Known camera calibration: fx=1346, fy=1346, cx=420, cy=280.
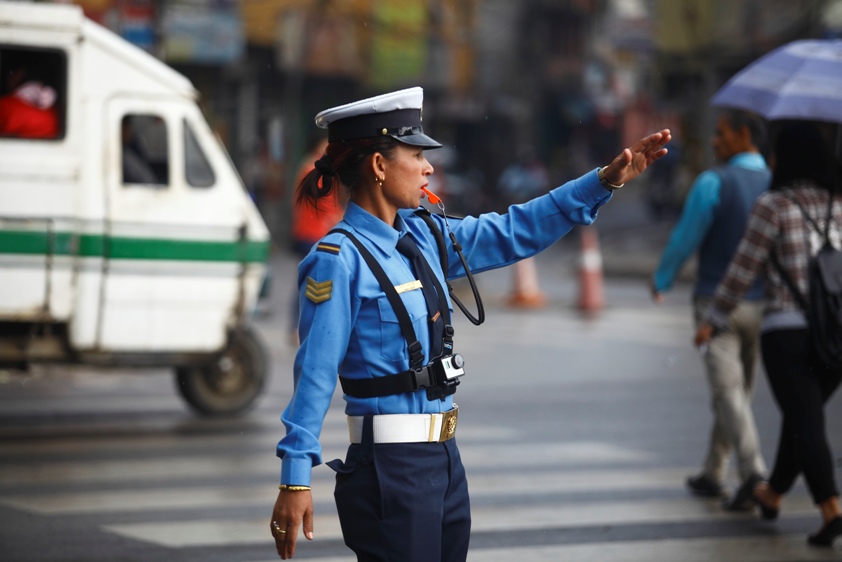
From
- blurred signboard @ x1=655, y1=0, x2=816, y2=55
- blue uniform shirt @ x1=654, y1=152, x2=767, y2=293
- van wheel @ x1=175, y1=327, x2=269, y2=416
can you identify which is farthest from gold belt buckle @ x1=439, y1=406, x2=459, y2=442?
blurred signboard @ x1=655, y1=0, x2=816, y2=55

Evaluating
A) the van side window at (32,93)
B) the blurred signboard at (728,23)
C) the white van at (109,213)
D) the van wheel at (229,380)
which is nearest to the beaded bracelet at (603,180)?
the white van at (109,213)

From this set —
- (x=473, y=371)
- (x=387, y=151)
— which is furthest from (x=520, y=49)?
(x=387, y=151)

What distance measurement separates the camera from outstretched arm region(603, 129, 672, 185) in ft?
11.2

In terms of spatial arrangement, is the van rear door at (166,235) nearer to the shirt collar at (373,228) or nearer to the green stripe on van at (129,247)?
the green stripe on van at (129,247)

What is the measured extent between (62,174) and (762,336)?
443 centimetres

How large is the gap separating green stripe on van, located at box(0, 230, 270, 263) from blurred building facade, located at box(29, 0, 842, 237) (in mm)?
3458

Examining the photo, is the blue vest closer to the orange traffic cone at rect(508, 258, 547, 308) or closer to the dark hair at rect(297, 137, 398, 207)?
the dark hair at rect(297, 137, 398, 207)

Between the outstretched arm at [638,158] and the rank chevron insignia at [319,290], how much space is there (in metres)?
0.79

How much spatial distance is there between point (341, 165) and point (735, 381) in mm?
3586

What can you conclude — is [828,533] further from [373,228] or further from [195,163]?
[195,163]

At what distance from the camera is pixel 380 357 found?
3281 millimetres

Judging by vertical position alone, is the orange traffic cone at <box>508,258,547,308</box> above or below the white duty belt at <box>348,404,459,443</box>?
below

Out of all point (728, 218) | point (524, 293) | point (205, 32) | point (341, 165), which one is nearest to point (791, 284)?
point (728, 218)

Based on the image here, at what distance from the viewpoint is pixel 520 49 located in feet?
160
